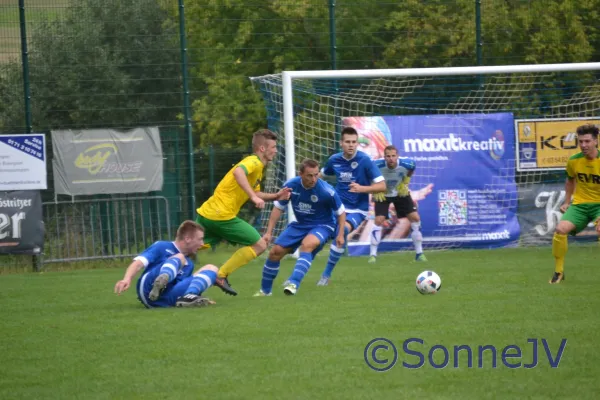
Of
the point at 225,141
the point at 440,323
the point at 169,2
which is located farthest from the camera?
the point at 225,141

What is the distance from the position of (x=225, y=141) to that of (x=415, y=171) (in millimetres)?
7278

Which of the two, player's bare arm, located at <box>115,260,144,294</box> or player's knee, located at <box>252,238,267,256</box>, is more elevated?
player's bare arm, located at <box>115,260,144,294</box>

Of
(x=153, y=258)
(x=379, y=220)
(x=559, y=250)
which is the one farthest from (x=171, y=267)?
(x=379, y=220)

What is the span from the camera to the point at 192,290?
9102mm

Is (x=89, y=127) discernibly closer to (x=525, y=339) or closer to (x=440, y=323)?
(x=440, y=323)

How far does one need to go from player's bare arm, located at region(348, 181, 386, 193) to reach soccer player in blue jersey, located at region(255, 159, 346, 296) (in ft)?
2.36

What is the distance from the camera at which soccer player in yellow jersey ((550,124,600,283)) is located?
10.7 metres

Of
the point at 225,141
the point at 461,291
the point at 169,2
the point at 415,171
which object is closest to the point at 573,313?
the point at 461,291

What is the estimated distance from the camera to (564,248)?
10680mm

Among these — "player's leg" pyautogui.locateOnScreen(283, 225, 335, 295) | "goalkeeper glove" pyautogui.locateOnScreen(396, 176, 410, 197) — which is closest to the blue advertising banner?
"goalkeeper glove" pyautogui.locateOnScreen(396, 176, 410, 197)

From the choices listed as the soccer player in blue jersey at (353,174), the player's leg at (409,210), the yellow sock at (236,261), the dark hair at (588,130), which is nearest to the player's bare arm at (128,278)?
the yellow sock at (236,261)

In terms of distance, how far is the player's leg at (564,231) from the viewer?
10.7 metres

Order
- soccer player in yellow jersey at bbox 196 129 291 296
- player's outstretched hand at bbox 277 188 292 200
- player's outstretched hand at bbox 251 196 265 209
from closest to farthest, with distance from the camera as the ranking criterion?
1. player's outstretched hand at bbox 251 196 265 209
2. player's outstretched hand at bbox 277 188 292 200
3. soccer player in yellow jersey at bbox 196 129 291 296

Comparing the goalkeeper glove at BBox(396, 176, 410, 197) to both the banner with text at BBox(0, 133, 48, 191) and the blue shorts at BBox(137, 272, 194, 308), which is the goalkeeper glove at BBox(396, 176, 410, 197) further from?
the blue shorts at BBox(137, 272, 194, 308)
